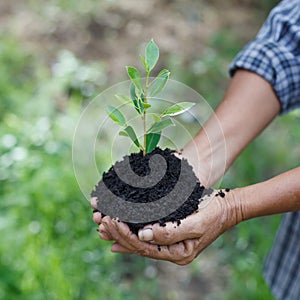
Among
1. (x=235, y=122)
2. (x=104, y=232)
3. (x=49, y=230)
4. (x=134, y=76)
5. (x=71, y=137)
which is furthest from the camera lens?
(x=71, y=137)

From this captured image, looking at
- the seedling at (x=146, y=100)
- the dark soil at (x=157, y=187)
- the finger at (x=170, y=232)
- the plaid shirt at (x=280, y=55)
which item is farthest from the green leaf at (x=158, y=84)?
the plaid shirt at (x=280, y=55)

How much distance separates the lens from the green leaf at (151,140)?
0.93m

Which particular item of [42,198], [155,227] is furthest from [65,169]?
[155,227]

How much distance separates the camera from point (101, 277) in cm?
183

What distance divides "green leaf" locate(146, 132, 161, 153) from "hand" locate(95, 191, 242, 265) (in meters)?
0.13

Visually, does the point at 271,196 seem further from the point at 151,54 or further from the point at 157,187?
the point at 151,54

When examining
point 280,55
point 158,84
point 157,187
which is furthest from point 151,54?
point 280,55

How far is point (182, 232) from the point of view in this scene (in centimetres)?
93

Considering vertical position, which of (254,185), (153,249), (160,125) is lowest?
(153,249)

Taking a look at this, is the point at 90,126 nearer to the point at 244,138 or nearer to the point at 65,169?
the point at 244,138

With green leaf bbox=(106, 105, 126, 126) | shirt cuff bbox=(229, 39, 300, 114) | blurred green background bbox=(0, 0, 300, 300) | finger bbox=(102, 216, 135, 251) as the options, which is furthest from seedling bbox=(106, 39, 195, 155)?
blurred green background bbox=(0, 0, 300, 300)

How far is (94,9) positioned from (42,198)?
178 cm

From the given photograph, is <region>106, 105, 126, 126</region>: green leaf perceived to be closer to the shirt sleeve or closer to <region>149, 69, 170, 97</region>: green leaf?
<region>149, 69, 170, 97</region>: green leaf

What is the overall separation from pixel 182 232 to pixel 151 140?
0.16m
